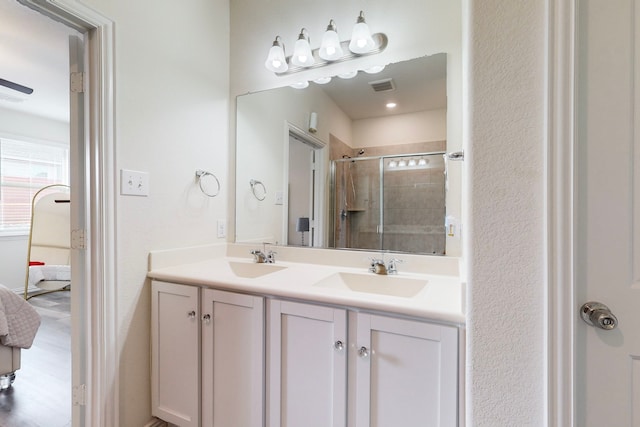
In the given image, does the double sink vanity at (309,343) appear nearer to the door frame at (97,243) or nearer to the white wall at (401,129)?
the door frame at (97,243)

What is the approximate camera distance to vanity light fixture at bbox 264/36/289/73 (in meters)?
1.77

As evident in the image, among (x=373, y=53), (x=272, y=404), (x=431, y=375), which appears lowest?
(x=272, y=404)

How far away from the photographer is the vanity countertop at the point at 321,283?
95cm

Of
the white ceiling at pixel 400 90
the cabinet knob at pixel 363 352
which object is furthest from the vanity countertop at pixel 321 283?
the white ceiling at pixel 400 90

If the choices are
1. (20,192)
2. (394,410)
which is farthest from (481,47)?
(20,192)

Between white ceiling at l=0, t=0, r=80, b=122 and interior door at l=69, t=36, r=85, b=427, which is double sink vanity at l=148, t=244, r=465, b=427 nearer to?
interior door at l=69, t=36, r=85, b=427

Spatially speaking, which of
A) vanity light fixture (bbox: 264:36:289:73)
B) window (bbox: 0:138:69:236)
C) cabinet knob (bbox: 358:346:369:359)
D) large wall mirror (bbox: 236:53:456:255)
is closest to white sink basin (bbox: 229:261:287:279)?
large wall mirror (bbox: 236:53:456:255)

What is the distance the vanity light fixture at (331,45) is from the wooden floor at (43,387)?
8.04ft

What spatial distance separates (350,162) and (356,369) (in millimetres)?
1091

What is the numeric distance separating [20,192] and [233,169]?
393cm
